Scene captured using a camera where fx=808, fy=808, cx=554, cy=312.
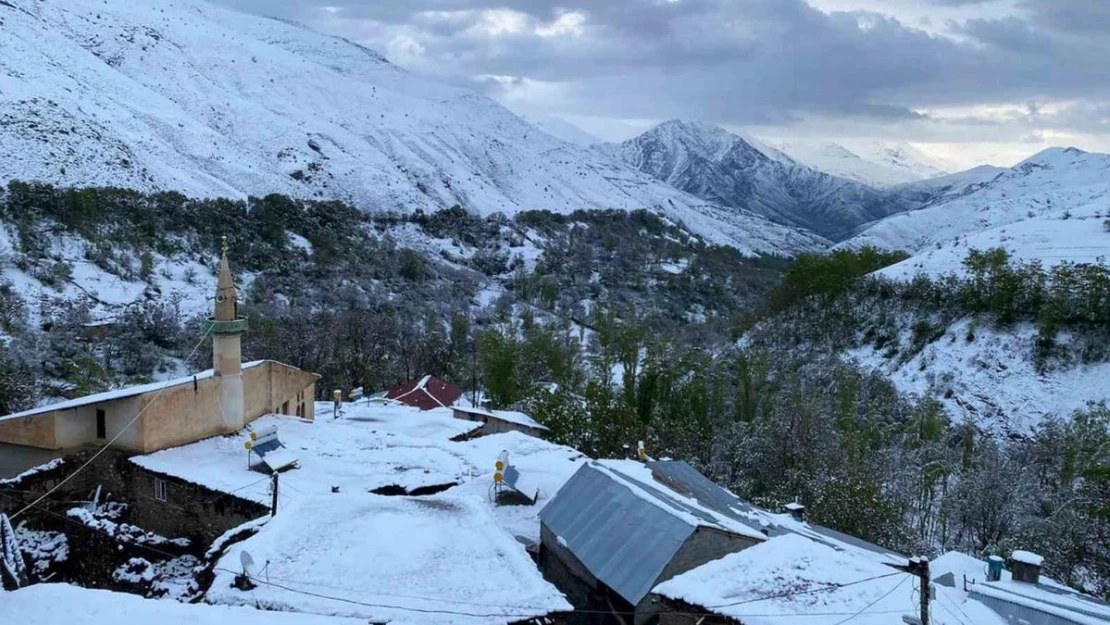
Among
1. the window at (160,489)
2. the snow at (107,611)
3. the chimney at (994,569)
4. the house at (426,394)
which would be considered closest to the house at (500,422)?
the house at (426,394)

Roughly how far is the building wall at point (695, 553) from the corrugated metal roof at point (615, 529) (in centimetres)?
12

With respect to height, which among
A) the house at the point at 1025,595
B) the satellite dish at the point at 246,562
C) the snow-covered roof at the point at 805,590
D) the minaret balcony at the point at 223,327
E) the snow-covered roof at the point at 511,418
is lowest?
the snow-covered roof at the point at 511,418

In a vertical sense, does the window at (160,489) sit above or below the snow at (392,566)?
below

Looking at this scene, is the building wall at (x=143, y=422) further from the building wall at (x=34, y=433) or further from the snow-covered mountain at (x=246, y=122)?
the snow-covered mountain at (x=246, y=122)

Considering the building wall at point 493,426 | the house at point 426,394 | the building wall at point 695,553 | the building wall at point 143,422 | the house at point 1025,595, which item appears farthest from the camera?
the house at point 426,394


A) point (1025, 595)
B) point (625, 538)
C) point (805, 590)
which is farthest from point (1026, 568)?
point (625, 538)

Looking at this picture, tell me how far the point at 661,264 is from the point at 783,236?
89.6 metres

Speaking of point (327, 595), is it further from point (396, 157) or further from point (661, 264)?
point (396, 157)

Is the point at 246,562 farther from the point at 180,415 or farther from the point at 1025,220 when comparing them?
the point at 1025,220

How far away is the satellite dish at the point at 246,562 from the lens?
10492 mm

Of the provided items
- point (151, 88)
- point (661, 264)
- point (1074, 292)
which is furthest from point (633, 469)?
point (151, 88)

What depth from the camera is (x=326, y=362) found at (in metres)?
37.2

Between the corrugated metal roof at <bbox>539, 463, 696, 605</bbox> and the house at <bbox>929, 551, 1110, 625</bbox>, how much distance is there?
4.53 meters

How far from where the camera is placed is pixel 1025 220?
53281mm
